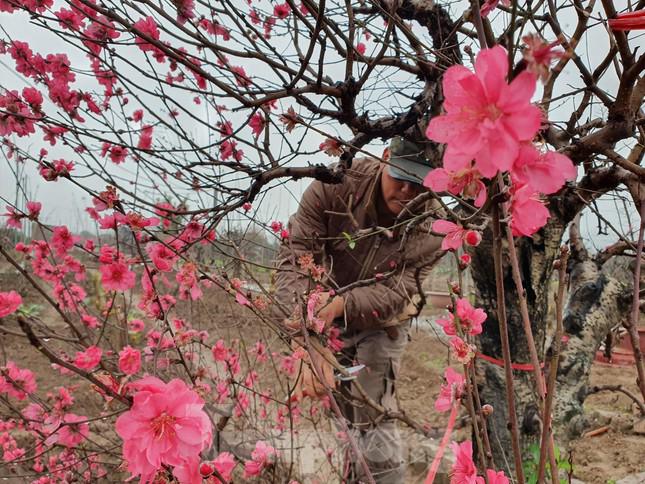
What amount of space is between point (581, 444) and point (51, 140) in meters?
4.86

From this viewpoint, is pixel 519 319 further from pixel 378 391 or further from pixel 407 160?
pixel 378 391

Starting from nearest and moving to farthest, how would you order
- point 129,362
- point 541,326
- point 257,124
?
point 129,362, point 257,124, point 541,326

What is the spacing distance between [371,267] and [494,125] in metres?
2.19

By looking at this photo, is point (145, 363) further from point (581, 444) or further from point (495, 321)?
point (581, 444)

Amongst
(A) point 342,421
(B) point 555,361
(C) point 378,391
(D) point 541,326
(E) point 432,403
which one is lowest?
(E) point 432,403

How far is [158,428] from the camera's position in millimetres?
758

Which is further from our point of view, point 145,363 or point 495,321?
point 145,363

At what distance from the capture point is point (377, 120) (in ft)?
6.04

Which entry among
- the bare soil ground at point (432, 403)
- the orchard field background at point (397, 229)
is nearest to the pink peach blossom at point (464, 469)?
the orchard field background at point (397, 229)

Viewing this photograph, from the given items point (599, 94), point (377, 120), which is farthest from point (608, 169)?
point (377, 120)

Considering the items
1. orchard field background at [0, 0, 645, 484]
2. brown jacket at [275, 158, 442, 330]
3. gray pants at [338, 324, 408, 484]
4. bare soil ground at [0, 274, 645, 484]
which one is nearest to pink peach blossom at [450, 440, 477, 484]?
orchard field background at [0, 0, 645, 484]

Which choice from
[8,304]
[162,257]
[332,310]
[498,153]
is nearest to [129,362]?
[8,304]

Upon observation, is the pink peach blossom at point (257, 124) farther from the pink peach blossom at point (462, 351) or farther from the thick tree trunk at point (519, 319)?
the pink peach blossom at point (462, 351)

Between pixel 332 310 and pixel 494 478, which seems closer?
pixel 494 478
